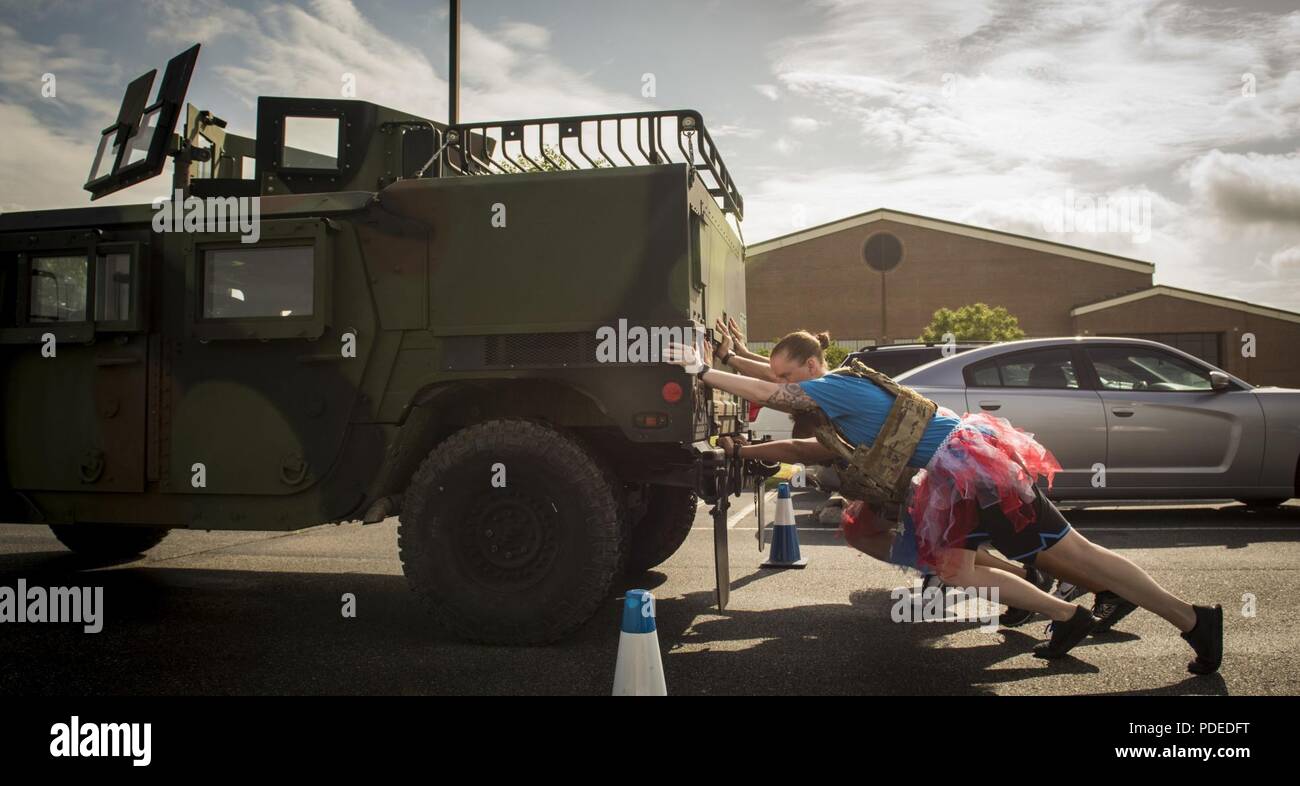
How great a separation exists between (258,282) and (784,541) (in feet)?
12.8

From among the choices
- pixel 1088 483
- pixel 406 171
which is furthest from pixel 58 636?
pixel 1088 483

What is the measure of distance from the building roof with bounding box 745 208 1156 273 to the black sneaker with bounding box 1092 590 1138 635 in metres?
41.5

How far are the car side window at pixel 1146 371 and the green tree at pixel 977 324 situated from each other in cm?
3189

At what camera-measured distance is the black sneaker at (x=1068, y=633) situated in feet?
13.3

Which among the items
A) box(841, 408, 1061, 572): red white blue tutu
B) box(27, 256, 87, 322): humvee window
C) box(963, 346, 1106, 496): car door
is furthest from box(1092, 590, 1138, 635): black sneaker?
box(27, 256, 87, 322): humvee window

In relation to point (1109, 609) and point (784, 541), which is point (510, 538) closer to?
point (784, 541)

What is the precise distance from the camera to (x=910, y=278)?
45438mm

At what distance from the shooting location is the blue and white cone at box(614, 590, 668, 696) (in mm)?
2979

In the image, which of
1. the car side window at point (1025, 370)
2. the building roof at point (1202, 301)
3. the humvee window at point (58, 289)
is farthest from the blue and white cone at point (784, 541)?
the building roof at point (1202, 301)

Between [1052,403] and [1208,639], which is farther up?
[1052,403]

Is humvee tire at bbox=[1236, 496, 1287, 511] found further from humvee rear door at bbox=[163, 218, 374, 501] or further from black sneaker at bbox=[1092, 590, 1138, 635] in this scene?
humvee rear door at bbox=[163, 218, 374, 501]

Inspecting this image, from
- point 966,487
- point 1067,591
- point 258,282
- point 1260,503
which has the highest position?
point 258,282

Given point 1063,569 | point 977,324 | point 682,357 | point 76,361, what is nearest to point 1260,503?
point 1063,569

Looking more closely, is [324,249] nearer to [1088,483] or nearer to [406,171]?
[406,171]
